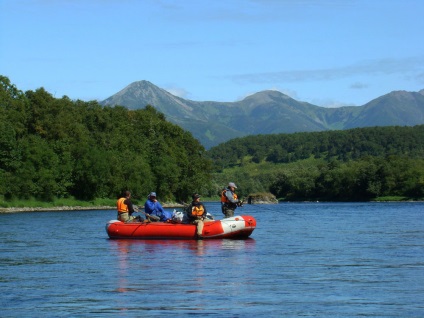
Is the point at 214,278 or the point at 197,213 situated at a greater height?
the point at 197,213

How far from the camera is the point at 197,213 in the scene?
114 feet

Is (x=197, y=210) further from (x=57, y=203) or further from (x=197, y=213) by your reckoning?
(x=57, y=203)

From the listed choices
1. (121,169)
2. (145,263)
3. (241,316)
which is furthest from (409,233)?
(121,169)

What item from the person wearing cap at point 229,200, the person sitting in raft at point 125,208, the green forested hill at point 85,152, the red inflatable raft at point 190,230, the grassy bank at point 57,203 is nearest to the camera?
the red inflatable raft at point 190,230

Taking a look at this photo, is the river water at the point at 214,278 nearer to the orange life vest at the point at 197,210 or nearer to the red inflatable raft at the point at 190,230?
the red inflatable raft at the point at 190,230

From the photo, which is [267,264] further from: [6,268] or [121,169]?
[121,169]

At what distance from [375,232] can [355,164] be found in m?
123

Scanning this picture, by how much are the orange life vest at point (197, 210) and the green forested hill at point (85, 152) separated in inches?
1965

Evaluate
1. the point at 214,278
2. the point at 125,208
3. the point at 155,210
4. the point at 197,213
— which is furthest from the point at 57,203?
the point at 214,278

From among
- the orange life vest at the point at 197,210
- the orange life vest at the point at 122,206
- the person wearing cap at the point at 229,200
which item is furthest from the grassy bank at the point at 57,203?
the orange life vest at the point at 197,210

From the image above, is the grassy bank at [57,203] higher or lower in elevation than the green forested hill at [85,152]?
lower

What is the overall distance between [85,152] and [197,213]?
61.9 m

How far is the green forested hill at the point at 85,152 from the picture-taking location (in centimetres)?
8562

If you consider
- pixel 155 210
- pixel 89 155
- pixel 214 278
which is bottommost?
pixel 214 278
